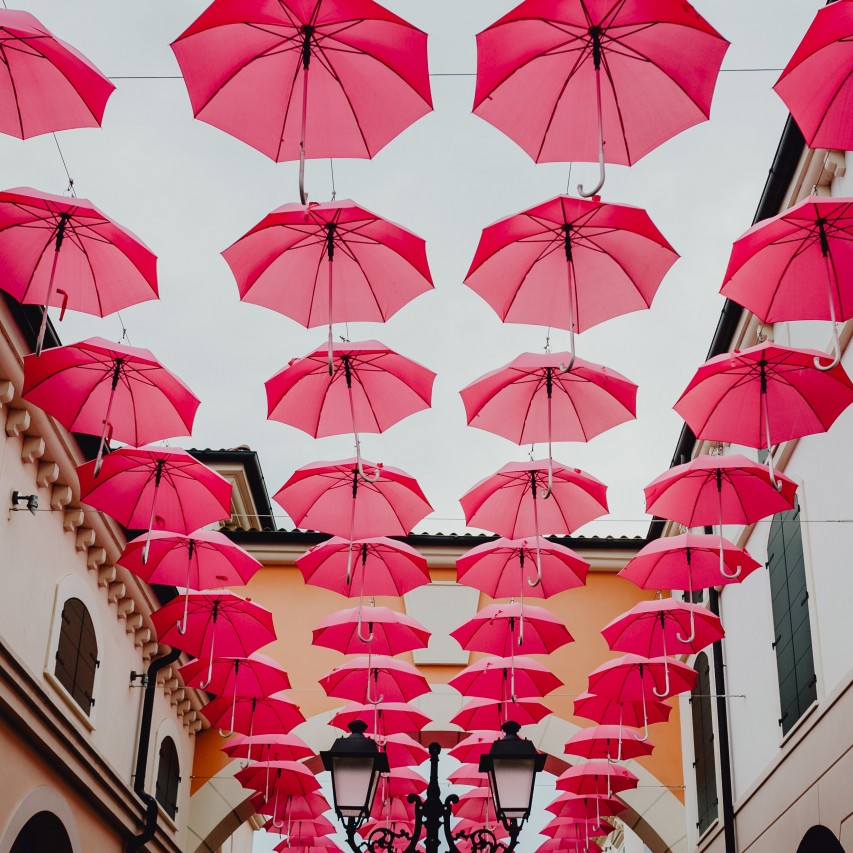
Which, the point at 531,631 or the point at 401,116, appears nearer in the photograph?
the point at 401,116

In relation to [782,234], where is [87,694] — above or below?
below

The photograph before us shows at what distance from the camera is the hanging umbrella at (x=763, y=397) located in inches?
424

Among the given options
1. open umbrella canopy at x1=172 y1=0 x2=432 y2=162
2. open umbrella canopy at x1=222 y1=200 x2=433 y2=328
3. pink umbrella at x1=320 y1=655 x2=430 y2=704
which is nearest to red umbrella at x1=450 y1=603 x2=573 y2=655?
pink umbrella at x1=320 y1=655 x2=430 y2=704

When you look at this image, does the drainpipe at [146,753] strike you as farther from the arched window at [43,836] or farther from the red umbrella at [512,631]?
the red umbrella at [512,631]

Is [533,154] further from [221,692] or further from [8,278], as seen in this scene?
[221,692]

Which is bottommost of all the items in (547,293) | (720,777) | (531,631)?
(720,777)

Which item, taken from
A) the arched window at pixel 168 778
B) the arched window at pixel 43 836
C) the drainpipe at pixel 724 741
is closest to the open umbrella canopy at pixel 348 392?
the arched window at pixel 43 836

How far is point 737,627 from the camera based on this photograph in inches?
671

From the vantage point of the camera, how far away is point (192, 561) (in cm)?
1417

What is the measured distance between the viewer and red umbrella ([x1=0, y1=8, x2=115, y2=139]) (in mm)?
8461

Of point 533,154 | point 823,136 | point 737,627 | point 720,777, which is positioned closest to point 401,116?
point 533,154

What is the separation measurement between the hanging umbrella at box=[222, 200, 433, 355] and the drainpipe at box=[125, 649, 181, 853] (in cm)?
837

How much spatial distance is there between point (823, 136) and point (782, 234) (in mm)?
1036

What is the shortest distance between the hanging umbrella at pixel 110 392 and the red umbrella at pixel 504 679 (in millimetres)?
6611
